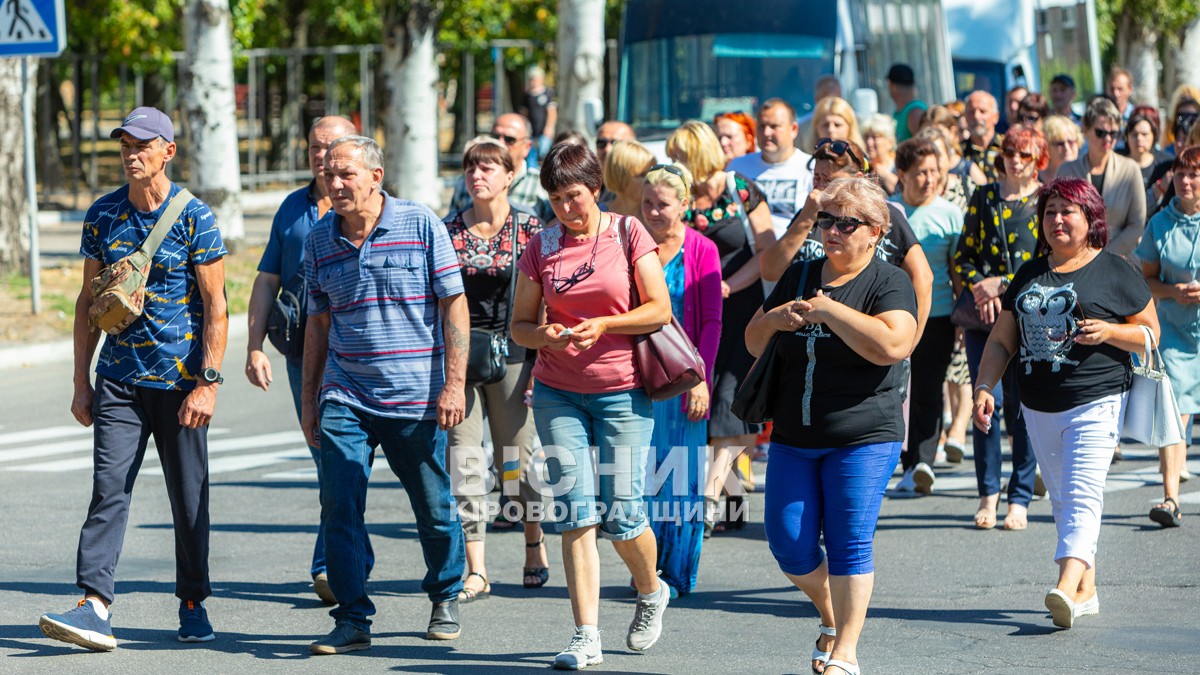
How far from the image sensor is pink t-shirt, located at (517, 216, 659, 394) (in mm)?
6156

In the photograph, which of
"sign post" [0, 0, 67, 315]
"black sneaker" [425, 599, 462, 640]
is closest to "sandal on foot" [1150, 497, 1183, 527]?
"black sneaker" [425, 599, 462, 640]

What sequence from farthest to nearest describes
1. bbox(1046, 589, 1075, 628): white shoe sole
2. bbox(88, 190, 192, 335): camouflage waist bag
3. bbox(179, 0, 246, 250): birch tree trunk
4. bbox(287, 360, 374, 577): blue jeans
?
bbox(179, 0, 246, 250): birch tree trunk, bbox(287, 360, 374, 577): blue jeans, bbox(1046, 589, 1075, 628): white shoe sole, bbox(88, 190, 192, 335): camouflage waist bag

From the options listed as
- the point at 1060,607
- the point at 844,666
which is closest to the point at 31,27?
the point at 1060,607

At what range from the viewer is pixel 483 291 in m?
7.20

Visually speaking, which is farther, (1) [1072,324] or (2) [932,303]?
(2) [932,303]

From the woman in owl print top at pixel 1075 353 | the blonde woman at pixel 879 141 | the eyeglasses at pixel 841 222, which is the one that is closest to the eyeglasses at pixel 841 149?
the woman in owl print top at pixel 1075 353

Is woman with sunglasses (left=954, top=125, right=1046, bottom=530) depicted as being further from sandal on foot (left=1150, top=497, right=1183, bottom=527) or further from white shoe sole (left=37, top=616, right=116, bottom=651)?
white shoe sole (left=37, top=616, right=116, bottom=651)

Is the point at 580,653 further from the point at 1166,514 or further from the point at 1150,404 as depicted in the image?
the point at 1166,514

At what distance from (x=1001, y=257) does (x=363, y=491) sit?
369 centimetres

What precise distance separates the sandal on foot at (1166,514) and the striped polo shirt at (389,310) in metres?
3.81

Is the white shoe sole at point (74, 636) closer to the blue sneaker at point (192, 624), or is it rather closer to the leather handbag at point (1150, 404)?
the blue sneaker at point (192, 624)

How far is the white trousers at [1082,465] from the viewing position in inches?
256

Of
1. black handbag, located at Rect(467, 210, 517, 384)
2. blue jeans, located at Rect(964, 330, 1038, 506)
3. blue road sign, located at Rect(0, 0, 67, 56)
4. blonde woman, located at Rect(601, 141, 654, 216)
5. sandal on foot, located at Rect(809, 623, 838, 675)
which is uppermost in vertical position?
blue road sign, located at Rect(0, 0, 67, 56)

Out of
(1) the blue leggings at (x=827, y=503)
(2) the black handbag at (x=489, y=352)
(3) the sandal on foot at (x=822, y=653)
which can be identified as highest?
(2) the black handbag at (x=489, y=352)
